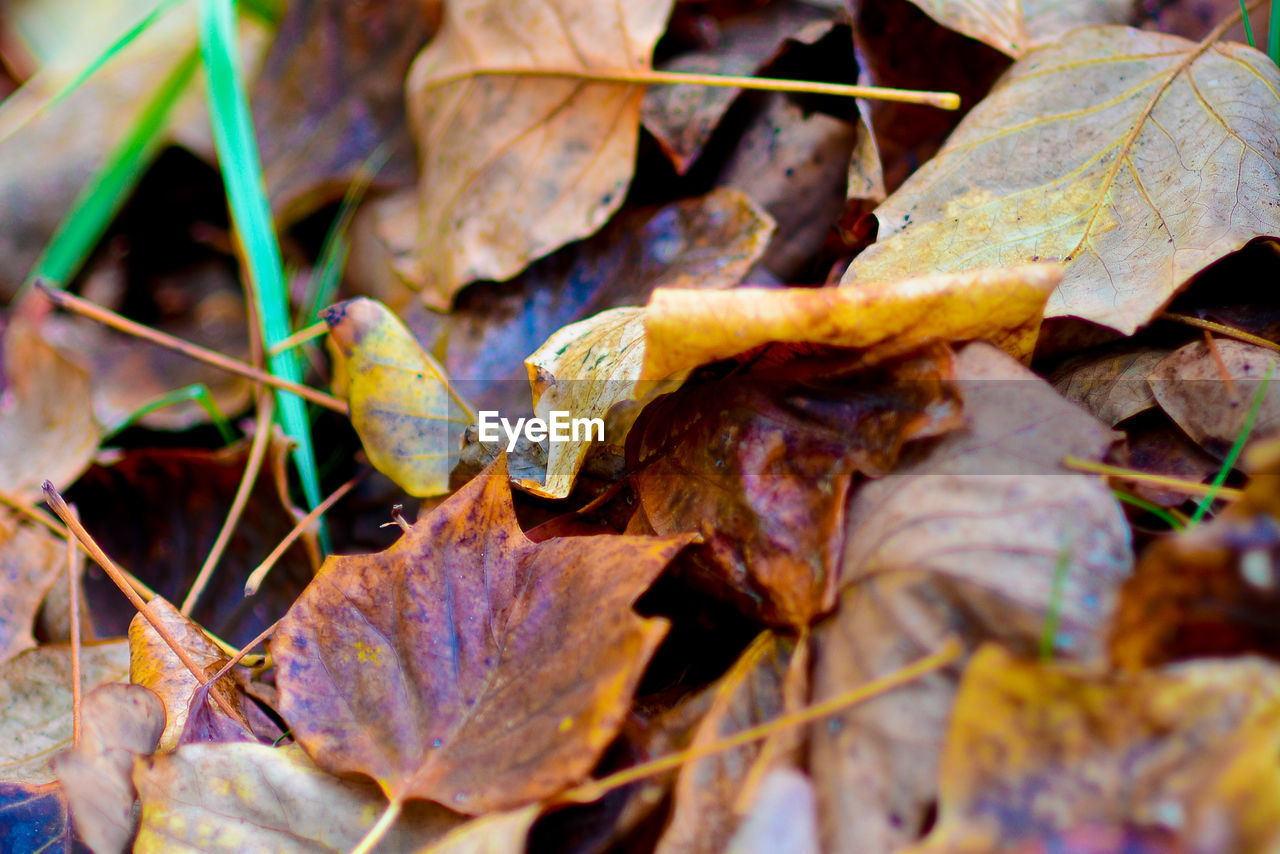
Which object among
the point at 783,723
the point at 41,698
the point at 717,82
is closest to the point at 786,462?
the point at 783,723

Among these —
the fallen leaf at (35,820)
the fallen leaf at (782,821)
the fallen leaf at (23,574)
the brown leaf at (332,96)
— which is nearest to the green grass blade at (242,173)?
the brown leaf at (332,96)

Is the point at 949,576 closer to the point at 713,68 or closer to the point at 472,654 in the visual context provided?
the point at 472,654

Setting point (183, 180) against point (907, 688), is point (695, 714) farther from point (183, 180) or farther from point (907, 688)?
point (183, 180)

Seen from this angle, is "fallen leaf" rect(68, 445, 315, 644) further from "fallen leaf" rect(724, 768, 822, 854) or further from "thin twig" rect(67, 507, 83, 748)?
"fallen leaf" rect(724, 768, 822, 854)

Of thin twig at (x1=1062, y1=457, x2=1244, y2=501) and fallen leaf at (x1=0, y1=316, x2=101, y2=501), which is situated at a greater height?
fallen leaf at (x1=0, y1=316, x2=101, y2=501)

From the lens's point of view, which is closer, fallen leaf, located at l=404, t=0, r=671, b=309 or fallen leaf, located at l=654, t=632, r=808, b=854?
fallen leaf, located at l=654, t=632, r=808, b=854

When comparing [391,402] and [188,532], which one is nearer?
[391,402]

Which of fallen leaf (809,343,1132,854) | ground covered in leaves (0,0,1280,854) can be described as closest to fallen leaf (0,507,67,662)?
ground covered in leaves (0,0,1280,854)
